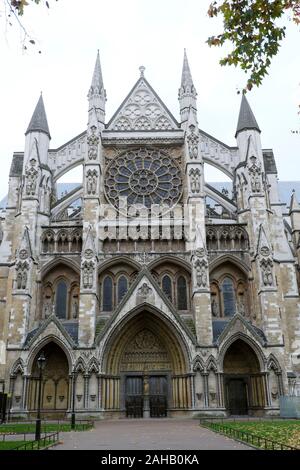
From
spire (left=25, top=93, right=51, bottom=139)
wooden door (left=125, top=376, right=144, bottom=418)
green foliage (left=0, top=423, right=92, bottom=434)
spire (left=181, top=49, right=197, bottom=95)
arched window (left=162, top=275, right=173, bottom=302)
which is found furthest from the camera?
spire (left=181, top=49, right=197, bottom=95)

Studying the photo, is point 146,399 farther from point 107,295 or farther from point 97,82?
point 97,82

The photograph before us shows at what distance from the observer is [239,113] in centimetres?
3469

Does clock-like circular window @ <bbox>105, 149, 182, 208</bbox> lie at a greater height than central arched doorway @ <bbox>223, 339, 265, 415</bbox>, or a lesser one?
greater

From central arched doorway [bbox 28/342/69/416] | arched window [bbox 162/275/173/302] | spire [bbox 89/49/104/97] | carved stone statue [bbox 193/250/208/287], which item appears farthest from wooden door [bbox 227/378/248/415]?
spire [bbox 89/49/104/97]

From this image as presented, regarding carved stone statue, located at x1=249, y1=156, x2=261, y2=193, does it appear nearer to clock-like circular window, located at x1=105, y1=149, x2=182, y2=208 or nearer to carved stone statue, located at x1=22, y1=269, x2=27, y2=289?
clock-like circular window, located at x1=105, y1=149, x2=182, y2=208

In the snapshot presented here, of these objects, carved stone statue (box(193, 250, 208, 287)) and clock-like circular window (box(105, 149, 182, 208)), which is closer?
carved stone statue (box(193, 250, 208, 287))

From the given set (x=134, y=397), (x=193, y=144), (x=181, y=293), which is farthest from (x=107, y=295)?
(x=193, y=144)

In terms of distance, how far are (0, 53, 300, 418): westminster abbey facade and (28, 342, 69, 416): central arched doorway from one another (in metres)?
0.07

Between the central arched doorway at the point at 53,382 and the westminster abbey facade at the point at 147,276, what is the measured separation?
0.07 m

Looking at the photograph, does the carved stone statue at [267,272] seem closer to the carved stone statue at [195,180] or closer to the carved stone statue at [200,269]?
the carved stone statue at [200,269]

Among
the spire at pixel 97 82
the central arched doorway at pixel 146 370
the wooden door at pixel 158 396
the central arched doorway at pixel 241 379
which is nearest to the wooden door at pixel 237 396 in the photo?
the central arched doorway at pixel 241 379

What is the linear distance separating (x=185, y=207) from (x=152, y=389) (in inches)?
488

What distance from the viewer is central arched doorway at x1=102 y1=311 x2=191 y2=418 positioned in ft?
87.2

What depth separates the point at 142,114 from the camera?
3575 cm
